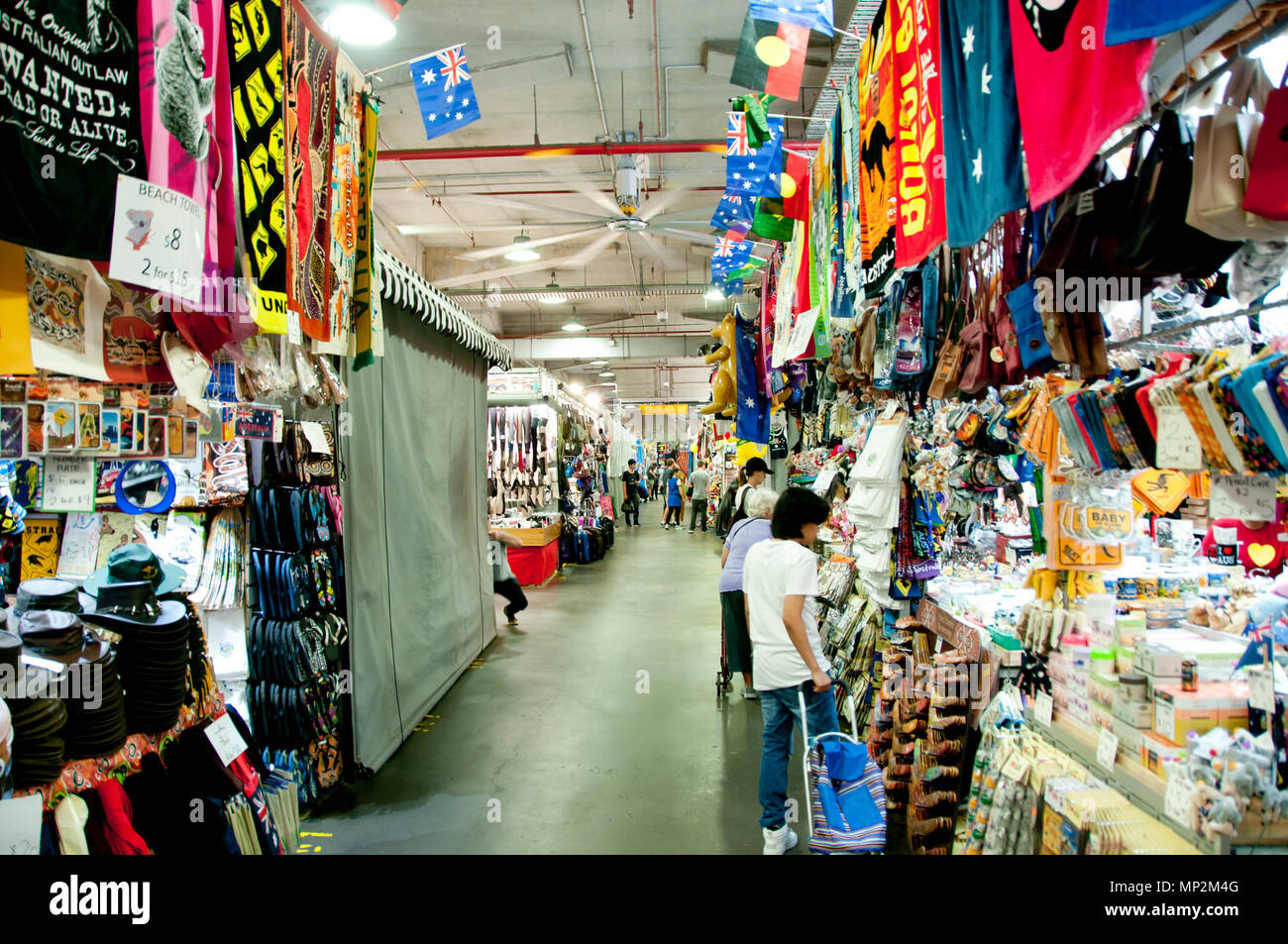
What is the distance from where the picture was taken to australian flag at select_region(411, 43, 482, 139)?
4684 mm

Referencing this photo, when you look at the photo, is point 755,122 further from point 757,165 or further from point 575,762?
point 575,762

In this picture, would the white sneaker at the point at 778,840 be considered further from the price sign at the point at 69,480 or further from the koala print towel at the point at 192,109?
the koala print towel at the point at 192,109

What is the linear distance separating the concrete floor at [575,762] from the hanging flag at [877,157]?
2738 millimetres

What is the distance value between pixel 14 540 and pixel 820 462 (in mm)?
4853

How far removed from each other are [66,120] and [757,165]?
3337mm

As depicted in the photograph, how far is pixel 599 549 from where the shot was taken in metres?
13.8

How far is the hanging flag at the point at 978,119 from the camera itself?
6.23 feet

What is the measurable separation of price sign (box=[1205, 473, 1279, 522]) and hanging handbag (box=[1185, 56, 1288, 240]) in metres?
0.58

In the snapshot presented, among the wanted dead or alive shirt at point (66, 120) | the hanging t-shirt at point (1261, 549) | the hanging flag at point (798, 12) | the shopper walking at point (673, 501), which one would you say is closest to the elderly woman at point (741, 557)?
the hanging t-shirt at point (1261, 549)

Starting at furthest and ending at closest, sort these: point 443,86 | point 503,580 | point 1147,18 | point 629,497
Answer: point 629,497 < point 503,580 < point 443,86 < point 1147,18

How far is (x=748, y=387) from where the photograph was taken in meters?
6.42

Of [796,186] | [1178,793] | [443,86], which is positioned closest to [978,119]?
[1178,793]
